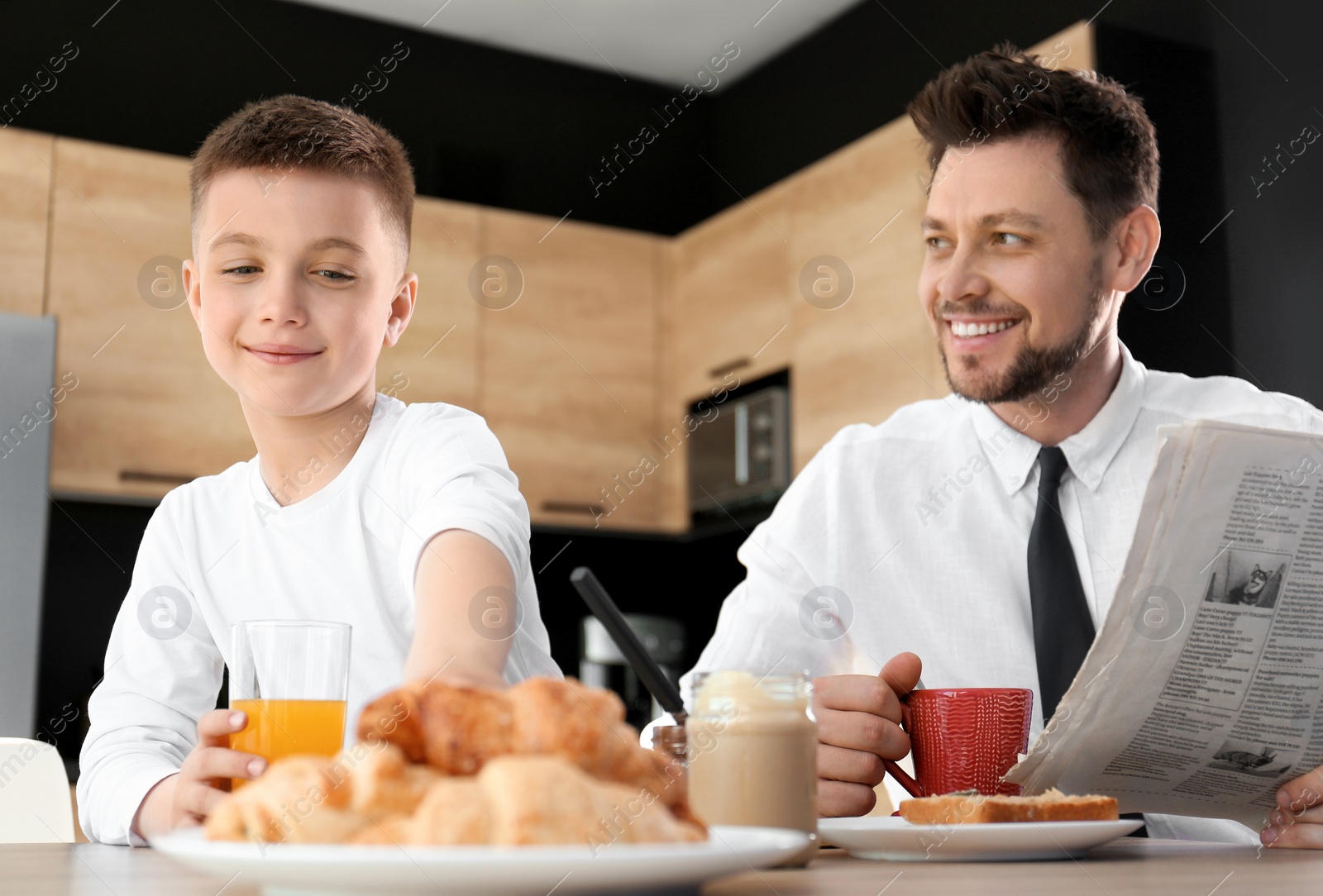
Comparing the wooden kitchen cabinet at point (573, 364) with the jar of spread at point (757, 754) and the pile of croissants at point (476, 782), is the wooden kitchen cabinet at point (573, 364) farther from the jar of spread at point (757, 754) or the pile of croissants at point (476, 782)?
the pile of croissants at point (476, 782)

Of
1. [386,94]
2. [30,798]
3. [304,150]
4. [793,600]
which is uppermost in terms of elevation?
[386,94]

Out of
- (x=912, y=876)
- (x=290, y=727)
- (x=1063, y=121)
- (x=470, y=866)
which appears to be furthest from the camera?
(x=1063, y=121)

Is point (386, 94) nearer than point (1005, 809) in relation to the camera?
No

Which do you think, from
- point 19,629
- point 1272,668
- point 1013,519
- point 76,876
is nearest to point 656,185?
point 19,629

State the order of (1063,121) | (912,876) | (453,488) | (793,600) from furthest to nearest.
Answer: (1063,121)
(793,600)
(453,488)
(912,876)

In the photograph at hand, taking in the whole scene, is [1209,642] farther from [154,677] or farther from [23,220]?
[23,220]

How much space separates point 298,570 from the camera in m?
1.23

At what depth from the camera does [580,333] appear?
383cm

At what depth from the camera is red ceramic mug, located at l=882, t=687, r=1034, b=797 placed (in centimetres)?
89

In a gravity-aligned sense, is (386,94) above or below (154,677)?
above

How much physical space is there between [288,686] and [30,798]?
70 centimetres

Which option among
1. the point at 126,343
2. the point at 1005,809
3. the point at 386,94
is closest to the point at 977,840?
the point at 1005,809

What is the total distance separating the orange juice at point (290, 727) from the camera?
2.54 feet

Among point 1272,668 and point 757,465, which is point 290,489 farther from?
point 757,465
